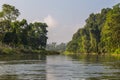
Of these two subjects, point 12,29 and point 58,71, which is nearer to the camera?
point 58,71

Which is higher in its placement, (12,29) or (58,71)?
(12,29)

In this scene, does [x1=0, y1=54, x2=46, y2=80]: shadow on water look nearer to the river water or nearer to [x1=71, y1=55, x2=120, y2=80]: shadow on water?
the river water

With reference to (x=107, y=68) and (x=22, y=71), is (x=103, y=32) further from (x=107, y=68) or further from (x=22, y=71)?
(x=22, y=71)

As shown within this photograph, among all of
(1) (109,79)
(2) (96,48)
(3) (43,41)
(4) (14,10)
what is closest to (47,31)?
(3) (43,41)

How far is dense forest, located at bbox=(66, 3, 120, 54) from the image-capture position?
116 metres

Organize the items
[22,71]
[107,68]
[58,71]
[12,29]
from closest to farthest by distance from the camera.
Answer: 1. [22,71]
2. [58,71]
3. [107,68]
4. [12,29]

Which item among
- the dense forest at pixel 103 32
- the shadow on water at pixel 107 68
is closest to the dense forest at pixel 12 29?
the dense forest at pixel 103 32

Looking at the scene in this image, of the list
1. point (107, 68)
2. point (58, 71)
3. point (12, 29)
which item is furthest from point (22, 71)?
point (12, 29)

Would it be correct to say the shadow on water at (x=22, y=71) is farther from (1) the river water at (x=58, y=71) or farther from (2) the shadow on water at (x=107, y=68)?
(2) the shadow on water at (x=107, y=68)

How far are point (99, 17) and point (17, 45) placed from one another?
65738 millimetres

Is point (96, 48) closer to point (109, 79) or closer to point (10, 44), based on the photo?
point (10, 44)

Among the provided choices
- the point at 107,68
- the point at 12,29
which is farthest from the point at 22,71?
the point at 12,29

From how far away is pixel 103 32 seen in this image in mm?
126812

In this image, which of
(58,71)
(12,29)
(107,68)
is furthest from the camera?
(12,29)
